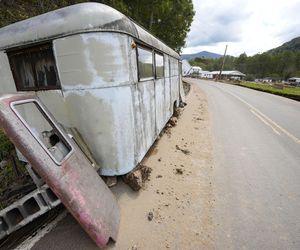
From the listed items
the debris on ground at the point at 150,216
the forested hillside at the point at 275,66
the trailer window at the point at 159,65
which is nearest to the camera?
the debris on ground at the point at 150,216

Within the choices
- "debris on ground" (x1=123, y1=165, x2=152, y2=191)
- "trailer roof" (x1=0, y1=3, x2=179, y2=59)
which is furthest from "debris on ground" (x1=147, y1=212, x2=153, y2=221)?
"trailer roof" (x1=0, y1=3, x2=179, y2=59)

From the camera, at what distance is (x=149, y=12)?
15758 mm

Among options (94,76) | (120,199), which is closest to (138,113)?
(94,76)

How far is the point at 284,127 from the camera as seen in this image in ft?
24.2

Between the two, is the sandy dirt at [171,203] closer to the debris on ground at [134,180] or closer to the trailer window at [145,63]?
the debris on ground at [134,180]

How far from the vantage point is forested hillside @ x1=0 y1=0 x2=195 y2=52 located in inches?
338

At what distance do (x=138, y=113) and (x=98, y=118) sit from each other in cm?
80

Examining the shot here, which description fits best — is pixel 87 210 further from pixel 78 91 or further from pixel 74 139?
pixel 78 91

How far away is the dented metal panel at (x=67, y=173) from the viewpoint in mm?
2059

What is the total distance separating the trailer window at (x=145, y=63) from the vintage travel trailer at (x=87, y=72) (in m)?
0.11

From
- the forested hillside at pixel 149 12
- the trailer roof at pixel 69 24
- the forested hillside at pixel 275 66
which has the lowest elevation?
the forested hillside at pixel 275 66

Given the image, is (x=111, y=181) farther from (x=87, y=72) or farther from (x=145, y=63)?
(x=145, y=63)

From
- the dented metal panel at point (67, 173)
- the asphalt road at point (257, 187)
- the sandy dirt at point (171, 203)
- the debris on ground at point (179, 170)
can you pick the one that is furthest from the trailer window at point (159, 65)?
the dented metal panel at point (67, 173)

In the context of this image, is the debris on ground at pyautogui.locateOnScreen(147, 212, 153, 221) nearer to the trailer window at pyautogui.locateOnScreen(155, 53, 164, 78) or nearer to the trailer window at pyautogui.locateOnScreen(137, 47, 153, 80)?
the trailer window at pyautogui.locateOnScreen(137, 47, 153, 80)
